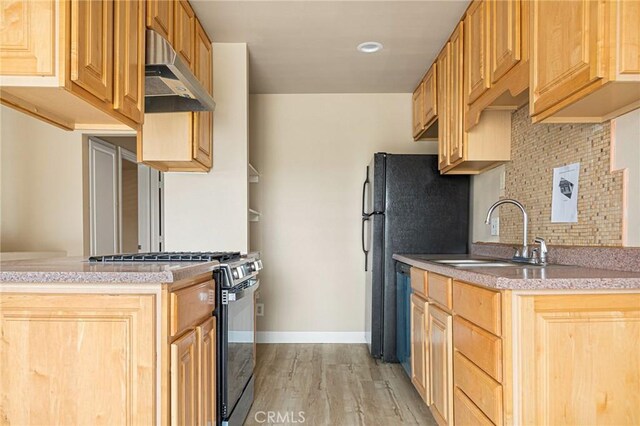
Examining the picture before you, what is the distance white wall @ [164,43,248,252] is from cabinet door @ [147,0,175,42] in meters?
0.80

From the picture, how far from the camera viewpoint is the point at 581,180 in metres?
2.00

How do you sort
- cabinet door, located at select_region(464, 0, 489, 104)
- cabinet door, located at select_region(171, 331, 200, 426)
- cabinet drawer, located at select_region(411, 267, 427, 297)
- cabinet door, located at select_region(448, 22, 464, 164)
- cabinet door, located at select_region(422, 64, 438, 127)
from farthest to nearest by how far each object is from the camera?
cabinet door, located at select_region(422, 64, 438, 127)
cabinet door, located at select_region(448, 22, 464, 164)
cabinet drawer, located at select_region(411, 267, 427, 297)
cabinet door, located at select_region(464, 0, 489, 104)
cabinet door, located at select_region(171, 331, 200, 426)

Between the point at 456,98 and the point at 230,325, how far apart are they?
189 centimetres

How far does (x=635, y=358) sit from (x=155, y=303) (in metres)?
1.55

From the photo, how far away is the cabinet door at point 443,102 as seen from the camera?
2916 millimetres

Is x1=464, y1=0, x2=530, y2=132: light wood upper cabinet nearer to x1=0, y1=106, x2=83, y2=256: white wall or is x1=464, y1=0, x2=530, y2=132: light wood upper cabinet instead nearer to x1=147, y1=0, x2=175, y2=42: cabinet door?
x1=147, y1=0, x2=175, y2=42: cabinet door

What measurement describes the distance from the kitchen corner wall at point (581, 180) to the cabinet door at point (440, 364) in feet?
2.31

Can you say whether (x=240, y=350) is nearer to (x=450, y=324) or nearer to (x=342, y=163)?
(x=450, y=324)

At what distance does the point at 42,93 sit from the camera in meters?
1.52

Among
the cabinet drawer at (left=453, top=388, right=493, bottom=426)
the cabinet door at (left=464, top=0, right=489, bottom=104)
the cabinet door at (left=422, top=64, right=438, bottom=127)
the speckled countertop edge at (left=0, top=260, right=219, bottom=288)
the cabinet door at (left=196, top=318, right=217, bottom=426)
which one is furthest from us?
the cabinet door at (left=422, top=64, right=438, bottom=127)

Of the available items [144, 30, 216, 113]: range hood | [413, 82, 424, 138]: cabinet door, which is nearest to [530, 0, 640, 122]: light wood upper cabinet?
[144, 30, 216, 113]: range hood

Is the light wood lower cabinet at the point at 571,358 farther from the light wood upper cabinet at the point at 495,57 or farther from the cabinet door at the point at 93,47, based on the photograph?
the cabinet door at the point at 93,47

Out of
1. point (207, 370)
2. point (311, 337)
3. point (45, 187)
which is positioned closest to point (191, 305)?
point (207, 370)

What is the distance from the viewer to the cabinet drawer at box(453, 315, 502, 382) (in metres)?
1.49
